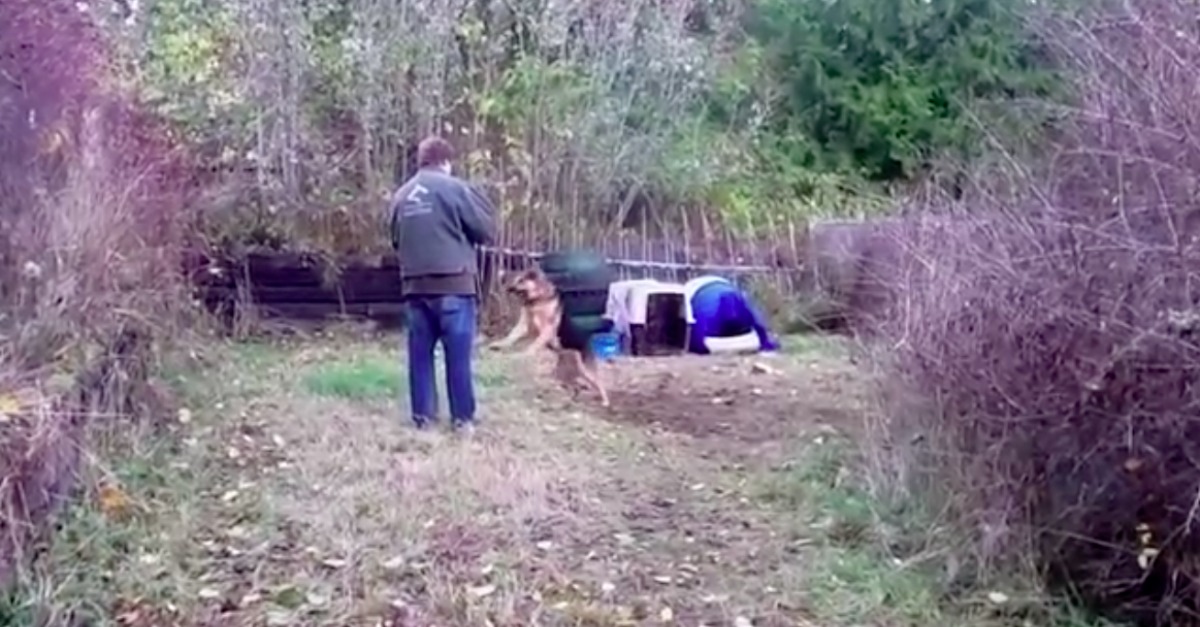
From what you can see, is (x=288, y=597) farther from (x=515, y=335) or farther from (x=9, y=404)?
(x=515, y=335)

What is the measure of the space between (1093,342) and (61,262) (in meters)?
4.63

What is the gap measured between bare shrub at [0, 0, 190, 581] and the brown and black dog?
273 centimetres

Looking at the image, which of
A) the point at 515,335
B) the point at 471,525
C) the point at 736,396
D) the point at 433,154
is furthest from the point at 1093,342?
the point at 515,335

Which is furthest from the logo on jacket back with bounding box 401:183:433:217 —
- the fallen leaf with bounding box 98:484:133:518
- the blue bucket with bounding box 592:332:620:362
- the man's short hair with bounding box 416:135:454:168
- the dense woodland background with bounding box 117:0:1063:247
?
the dense woodland background with bounding box 117:0:1063:247

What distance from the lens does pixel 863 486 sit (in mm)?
7414

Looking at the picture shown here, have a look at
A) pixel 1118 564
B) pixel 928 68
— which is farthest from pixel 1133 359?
pixel 928 68

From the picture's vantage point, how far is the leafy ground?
6047 millimetres

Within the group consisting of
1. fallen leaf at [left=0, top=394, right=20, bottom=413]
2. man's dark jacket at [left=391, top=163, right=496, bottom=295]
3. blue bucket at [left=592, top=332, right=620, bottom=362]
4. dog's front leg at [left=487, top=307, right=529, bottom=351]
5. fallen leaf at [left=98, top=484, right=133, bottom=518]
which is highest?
man's dark jacket at [left=391, top=163, right=496, bottom=295]

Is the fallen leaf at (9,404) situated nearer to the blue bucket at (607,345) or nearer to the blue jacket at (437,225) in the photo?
the blue jacket at (437,225)

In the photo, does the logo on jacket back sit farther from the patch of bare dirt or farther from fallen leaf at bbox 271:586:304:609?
fallen leaf at bbox 271:586:304:609

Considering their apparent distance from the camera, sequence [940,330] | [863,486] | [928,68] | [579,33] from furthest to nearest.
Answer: [928,68] → [579,33] → [863,486] → [940,330]

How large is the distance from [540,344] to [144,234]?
10.5 feet

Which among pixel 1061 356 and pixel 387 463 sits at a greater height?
pixel 1061 356

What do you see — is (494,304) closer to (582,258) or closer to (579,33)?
(582,258)
